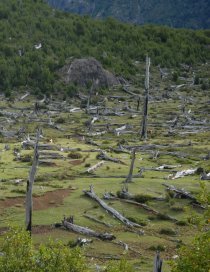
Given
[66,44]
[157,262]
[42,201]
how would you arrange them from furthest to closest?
[66,44] → [42,201] → [157,262]

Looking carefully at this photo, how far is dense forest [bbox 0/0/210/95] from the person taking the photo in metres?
112

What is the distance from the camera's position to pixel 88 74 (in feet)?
366

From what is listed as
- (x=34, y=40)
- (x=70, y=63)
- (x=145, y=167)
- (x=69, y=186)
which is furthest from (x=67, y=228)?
(x=34, y=40)

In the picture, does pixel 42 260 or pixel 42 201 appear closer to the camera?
pixel 42 260

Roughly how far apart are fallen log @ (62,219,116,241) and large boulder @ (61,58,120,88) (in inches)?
3271

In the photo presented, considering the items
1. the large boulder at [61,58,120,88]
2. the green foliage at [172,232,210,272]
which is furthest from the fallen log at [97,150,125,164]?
the large boulder at [61,58,120,88]

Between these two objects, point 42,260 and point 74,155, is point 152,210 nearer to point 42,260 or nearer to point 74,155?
point 74,155

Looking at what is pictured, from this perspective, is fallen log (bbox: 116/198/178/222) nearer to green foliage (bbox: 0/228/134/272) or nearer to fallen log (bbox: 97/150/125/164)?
fallen log (bbox: 97/150/125/164)

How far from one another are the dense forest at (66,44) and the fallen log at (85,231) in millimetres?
77959

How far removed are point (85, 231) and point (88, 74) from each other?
8612 cm

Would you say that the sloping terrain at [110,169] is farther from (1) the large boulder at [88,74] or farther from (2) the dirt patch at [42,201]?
(1) the large boulder at [88,74]

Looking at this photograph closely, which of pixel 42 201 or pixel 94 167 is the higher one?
pixel 42 201

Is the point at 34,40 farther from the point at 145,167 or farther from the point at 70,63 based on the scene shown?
the point at 145,167

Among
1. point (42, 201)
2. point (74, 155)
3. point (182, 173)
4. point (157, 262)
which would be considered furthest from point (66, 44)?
point (157, 262)
